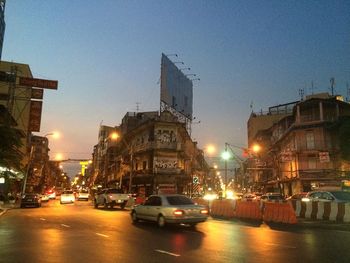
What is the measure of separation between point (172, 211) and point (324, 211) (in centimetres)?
884

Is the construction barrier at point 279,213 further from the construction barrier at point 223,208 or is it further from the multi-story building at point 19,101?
the multi-story building at point 19,101

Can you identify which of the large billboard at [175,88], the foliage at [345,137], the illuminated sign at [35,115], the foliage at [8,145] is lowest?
the foliage at [8,145]

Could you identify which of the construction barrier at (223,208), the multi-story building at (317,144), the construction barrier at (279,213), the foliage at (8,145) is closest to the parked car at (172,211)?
the construction barrier at (279,213)

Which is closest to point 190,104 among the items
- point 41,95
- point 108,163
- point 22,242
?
point 41,95

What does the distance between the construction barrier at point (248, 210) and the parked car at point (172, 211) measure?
558 centimetres

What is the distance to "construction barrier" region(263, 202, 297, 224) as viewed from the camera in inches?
748

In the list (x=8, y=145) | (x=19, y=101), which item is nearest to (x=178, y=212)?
(x=8, y=145)

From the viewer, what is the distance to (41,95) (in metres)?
52.4

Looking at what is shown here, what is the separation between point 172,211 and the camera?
52.6 feet

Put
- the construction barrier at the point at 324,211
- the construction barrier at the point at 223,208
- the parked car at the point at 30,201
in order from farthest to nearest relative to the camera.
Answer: the parked car at the point at 30,201 < the construction barrier at the point at 223,208 < the construction barrier at the point at 324,211

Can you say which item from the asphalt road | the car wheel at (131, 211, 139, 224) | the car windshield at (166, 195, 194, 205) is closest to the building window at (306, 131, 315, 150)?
the car wheel at (131, 211, 139, 224)

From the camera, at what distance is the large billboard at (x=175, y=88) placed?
181 feet

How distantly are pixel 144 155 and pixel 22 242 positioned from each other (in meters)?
45.0

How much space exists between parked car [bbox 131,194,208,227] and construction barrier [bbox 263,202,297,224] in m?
5.19
